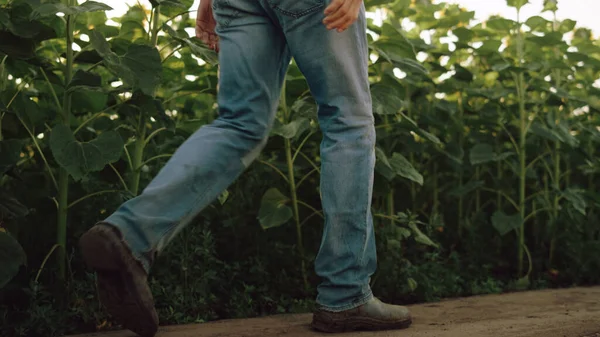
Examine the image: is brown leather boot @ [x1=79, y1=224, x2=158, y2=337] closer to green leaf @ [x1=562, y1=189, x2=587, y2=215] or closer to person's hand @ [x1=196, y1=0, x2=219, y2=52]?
person's hand @ [x1=196, y1=0, x2=219, y2=52]

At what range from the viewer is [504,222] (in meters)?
Result: 4.14

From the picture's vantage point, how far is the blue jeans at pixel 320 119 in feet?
7.43

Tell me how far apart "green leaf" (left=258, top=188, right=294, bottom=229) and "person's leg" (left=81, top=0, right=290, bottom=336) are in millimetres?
849

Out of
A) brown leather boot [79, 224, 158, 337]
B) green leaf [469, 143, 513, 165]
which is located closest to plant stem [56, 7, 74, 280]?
brown leather boot [79, 224, 158, 337]

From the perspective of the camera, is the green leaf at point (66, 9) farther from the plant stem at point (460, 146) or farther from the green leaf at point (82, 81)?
the plant stem at point (460, 146)

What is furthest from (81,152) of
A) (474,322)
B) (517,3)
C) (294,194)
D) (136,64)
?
(517,3)

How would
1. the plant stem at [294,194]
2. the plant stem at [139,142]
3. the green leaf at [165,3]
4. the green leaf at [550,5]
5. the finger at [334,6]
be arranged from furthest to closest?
1. the green leaf at [550,5]
2. the plant stem at [294,194]
3. the plant stem at [139,142]
4. the green leaf at [165,3]
5. the finger at [334,6]

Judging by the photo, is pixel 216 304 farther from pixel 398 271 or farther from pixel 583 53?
pixel 583 53

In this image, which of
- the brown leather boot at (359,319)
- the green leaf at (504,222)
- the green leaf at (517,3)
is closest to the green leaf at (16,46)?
the brown leather boot at (359,319)

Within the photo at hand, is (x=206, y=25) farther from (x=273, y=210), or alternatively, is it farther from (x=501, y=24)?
(x=501, y=24)

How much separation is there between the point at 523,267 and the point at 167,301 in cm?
217

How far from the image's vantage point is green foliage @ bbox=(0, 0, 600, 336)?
282 centimetres

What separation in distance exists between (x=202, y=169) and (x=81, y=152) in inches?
25.9

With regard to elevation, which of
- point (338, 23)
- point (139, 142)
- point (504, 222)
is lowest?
point (504, 222)
